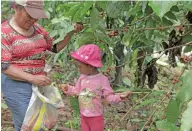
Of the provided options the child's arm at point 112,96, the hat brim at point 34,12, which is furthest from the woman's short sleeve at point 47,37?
the child's arm at point 112,96

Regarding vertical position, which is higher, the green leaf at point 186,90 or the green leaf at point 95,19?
the green leaf at point 95,19

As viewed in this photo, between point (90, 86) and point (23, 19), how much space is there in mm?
697

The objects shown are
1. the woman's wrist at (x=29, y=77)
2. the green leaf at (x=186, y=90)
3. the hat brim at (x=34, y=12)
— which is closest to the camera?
the green leaf at (x=186, y=90)

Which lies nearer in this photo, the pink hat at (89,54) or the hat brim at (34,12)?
the hat brim at (34,12)

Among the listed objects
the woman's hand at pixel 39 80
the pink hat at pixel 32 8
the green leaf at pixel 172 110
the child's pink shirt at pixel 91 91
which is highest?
the pink hat at pixel 32 8

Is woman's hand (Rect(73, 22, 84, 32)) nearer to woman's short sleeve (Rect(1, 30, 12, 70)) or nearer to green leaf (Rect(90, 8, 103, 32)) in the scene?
woman's short sleeve (Rect(1, 30, 12, 70))

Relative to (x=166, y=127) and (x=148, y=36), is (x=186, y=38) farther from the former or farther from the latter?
(x=166, y=127)

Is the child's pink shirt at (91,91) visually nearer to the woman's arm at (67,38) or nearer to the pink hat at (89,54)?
the pink hat at (89,54)

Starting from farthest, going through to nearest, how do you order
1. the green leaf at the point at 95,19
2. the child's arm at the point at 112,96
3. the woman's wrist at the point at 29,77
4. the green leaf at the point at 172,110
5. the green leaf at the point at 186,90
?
the woman's wrist at the point at 29,77 < the child's arm at the point at 112,96 < the green leaf at the point at 95,19 < the green leaf at the point at 172,110 < the green leaf at the point at 186,90

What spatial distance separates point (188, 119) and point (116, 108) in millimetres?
3692

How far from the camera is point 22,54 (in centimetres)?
282

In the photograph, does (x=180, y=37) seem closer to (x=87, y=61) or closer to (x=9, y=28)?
(x=87, y=61)

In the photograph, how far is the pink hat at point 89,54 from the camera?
9.55ft

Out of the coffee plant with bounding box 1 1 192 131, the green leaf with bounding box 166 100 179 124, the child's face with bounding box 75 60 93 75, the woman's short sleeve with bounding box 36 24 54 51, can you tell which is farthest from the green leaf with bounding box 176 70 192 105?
the woman's short sleeve with bounding box 36 24 54 51
